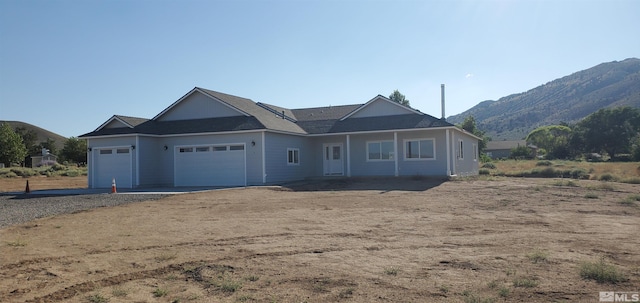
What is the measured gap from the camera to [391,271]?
257 inches

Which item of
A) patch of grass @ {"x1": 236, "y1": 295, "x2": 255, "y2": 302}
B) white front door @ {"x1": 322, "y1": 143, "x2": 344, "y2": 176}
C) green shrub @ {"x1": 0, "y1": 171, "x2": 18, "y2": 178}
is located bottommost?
patch of grass @ {"x1": 236, "y1": 295, "x2": 255, "y2": 302}

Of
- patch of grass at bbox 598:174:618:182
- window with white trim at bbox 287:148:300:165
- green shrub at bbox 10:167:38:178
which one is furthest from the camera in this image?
green shrub at bbox 10:167:38:178

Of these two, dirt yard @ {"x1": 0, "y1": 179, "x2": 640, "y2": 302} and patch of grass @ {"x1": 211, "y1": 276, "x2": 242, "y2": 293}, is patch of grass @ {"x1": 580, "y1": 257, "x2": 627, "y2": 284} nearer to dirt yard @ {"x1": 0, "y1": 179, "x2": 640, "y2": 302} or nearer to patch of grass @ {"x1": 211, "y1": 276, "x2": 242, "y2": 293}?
dirt yard @ {"x1": 0, "y1": 179, "x2": 640, "y2": 302}

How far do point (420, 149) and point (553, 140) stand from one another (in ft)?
231

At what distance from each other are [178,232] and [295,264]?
13.2ft

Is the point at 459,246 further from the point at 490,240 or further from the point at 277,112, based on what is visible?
Result: the point at 277,112

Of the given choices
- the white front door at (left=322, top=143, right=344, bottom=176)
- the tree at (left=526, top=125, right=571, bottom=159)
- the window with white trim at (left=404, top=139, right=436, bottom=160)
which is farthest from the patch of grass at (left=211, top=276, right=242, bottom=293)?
the tree at (left=526, top=125, right=571, bottom=159)

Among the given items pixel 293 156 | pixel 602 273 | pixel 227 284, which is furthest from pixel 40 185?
pixel 602 273

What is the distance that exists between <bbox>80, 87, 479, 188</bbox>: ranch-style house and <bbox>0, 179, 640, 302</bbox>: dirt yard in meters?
9.98

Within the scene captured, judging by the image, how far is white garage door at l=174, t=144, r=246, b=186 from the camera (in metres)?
24.3

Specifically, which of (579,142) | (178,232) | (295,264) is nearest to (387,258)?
(295,264)

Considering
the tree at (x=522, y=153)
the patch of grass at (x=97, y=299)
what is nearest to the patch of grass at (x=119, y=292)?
the patch of grass at (x=97, y=299)

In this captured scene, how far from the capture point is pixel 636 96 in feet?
461

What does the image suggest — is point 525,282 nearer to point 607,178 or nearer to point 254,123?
point 254,123
